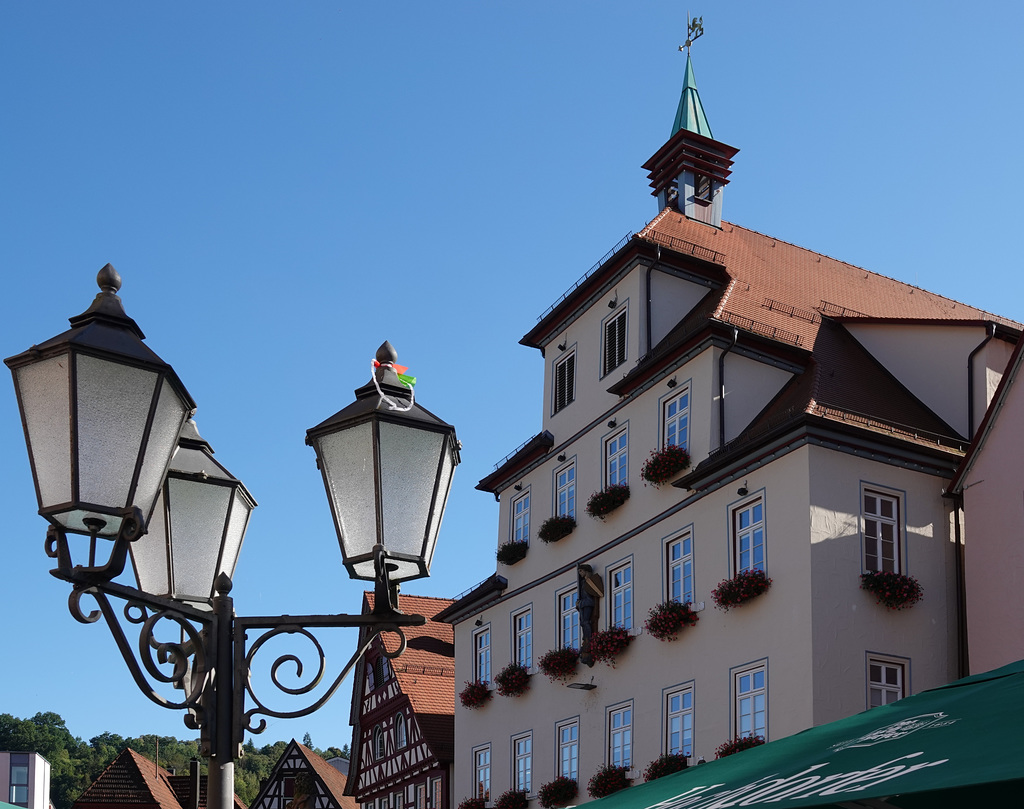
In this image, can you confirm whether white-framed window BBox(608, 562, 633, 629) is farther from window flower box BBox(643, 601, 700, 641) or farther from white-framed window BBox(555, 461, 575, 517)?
white-framed window BBox(555, 461, 575, 517)

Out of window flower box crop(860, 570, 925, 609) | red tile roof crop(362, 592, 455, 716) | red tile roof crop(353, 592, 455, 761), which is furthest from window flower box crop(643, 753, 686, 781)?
red tile roof crop(362, 592, 455, 716)

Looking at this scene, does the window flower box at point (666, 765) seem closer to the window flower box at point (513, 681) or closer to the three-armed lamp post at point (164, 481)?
the window flower box at point (513, 681)

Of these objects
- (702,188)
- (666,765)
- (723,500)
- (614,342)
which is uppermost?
(702,188)

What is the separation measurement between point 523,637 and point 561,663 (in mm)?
2251

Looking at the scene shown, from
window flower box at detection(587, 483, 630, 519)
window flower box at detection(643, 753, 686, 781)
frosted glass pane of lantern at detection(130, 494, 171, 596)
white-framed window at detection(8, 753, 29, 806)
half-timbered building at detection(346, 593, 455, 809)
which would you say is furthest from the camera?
white-framed window at detection(8, 753, 29, 806)

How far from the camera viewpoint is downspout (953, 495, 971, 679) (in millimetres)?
17291

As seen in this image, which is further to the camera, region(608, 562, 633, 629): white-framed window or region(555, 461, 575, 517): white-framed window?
region(555, 461, 575, 517): white-framed window

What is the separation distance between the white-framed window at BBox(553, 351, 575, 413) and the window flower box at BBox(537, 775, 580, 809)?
644cm

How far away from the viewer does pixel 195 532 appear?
5.12 metres

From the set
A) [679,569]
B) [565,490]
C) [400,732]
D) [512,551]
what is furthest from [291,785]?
[679,569]

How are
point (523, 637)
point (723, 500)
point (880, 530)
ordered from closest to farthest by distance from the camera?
point (880, 530) < point (723, 500) < point (523, 637)

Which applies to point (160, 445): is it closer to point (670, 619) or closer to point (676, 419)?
point (670, 619)

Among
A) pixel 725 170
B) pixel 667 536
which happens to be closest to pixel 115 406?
pixel 667 536

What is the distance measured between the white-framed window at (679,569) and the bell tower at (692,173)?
864cm
